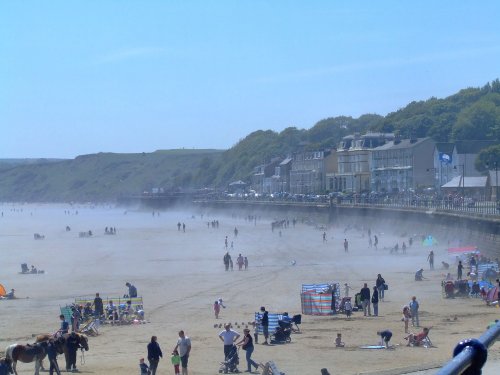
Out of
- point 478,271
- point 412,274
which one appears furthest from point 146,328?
point 412,274

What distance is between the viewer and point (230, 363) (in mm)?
14180

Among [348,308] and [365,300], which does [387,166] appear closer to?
[365,300]

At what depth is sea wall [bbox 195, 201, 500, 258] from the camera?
37594mm

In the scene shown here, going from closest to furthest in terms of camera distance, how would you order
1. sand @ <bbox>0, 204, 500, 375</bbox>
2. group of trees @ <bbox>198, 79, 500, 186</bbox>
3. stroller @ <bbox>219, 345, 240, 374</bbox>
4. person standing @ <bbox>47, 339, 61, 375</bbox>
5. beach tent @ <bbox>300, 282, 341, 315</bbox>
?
person standing @ <bbox>47, 339, 61, 375</bbox>, stroller @ <bbox>219, 345, 240, 374</bbox>, sand @ <bbox>0, 204, 500, 375</bbox>, beach tent @ <bbox>300, 282, 341, 315</bbox>, group of trees @ <bbox>198, 79, 500, 186</bbox>

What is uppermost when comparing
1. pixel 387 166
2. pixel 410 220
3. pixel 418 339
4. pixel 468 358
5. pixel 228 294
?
pixel 387 166

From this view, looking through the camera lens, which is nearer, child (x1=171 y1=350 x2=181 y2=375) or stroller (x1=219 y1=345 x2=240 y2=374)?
child (x1=171 y1=350 x2=181 y2=375)

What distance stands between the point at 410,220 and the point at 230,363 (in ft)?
139

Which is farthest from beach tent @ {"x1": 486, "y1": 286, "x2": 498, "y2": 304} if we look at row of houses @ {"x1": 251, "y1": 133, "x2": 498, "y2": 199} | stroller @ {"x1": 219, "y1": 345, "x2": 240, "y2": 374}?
row of houses @ {"x1": 251, "y1": 133, "x2": 498, "y2": 199}

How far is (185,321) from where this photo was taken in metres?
20.5

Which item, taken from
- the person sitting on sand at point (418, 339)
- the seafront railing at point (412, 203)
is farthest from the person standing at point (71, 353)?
the seafront railing at point (412, 203)

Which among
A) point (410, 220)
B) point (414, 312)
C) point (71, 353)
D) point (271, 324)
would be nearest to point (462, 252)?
point (414, 312)

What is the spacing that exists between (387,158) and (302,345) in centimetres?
7483

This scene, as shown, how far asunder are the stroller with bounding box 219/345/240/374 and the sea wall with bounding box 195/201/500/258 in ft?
74.3

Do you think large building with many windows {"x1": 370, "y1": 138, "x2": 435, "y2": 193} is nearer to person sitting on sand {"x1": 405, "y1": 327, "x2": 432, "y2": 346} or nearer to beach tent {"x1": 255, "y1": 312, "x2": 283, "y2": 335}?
beach tent {"x1": 255, "y1": 312, "x2": 283, "y2": 335}
